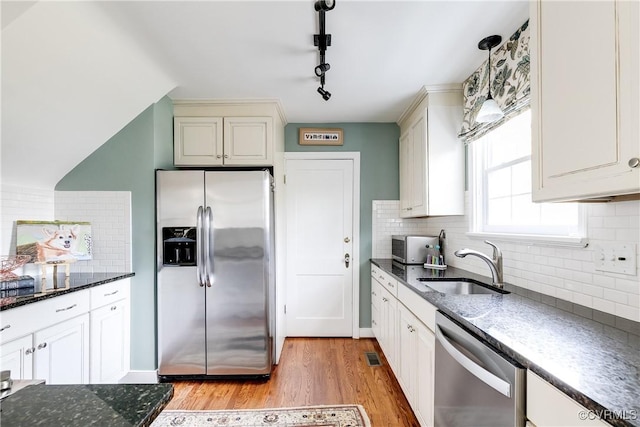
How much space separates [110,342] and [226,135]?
1.90 meters

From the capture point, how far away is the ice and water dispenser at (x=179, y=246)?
7.95ft

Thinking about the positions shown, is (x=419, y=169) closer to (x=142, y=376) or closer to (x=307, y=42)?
(x=307, y=42)

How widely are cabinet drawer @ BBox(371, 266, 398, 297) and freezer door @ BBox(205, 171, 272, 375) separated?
103 centimetres

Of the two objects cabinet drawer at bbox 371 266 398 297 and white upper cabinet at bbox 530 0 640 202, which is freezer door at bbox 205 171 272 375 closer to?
cabinet drawer at bbox 371 266 398 297

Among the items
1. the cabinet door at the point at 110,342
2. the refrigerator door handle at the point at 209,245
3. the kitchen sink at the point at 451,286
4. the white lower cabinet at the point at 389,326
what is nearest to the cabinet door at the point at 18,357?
the cabinet door at the point at 110,342

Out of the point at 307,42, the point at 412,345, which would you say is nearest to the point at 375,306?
the point at 412,345

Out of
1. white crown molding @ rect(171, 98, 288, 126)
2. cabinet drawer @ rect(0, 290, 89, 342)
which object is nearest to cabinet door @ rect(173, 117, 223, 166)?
white crown molding @ rect(171, 98, 288, 126)

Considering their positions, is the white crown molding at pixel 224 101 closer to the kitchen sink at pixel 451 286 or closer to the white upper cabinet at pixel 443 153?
the white upper cabinet at pixel 443 153

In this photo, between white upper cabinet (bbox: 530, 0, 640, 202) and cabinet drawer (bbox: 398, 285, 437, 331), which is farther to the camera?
cabinet drawer (bbox: 398, 285, 437, 331)

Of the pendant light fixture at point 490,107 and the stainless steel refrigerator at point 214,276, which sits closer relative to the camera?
the pendant light fixture at point 490,107

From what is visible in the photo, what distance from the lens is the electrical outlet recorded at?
1188 millimetres

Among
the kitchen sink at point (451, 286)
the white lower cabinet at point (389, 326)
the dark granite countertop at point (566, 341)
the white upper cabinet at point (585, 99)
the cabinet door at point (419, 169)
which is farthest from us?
the cabinet door at point (419, 169)

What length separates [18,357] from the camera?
1573 mm

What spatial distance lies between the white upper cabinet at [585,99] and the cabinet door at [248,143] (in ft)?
6.67
